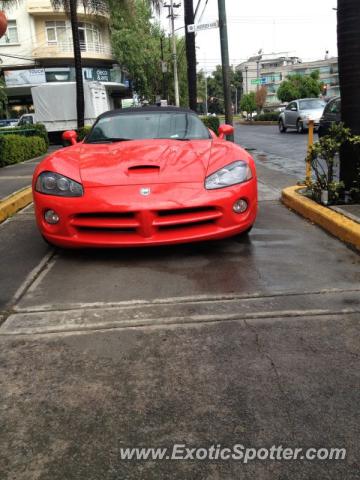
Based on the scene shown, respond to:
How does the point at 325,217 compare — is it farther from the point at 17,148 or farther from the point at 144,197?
the point at 17,148

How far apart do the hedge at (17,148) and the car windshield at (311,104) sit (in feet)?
39.8

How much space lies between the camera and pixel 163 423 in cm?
199

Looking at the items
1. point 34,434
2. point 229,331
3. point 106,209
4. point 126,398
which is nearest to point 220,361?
point 229,331

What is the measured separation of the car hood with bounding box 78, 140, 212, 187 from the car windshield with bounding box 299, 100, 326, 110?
1861cm

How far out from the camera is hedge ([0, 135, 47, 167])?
1265 centimetres

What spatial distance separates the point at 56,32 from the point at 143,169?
36522 millimetres

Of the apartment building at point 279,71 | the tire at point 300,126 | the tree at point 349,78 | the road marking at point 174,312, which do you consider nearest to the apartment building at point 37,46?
the tire at point 300,126

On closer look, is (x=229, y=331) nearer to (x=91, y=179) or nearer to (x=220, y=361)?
(x=220, y=361)

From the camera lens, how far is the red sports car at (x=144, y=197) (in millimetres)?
3947

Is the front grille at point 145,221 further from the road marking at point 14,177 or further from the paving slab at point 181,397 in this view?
the road marking at point 14,177

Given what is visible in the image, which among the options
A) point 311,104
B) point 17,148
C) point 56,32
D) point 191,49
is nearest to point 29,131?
point 17,148

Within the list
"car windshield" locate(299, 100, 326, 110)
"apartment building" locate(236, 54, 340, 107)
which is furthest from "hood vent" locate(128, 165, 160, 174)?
"apartment building" locate(236, 54, 340, 107)

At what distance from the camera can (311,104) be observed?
22125 mm

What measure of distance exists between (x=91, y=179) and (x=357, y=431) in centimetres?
291
